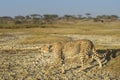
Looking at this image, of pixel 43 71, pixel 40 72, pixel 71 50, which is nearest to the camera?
pixel 40 72

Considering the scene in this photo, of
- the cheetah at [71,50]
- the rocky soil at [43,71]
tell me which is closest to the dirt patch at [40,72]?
the rocky soil at [43,71]

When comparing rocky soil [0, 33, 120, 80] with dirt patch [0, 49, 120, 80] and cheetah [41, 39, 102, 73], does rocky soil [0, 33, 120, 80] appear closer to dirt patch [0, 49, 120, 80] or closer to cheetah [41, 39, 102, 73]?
dirt patch [0, 49, 120, 80]

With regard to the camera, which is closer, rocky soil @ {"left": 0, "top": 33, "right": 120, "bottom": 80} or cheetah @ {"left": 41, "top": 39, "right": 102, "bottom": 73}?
rocky soil @ {"left": 0, "top": 33, "right": 120, "bottom": 80}

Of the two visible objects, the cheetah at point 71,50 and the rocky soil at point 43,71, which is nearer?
the rocky soil at point 43,71

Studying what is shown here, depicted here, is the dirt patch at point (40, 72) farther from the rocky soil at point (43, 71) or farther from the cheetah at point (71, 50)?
the cheetah at point (71, 50)

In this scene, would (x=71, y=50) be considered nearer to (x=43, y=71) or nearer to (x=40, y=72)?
(x=43, y=71)

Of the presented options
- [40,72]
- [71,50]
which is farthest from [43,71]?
[71,50]

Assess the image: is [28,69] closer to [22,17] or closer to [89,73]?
[89,73]

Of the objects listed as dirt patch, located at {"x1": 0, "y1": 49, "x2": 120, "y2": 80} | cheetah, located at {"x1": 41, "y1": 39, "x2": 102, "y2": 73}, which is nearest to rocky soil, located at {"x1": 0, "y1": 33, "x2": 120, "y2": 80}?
dirt patch, located at {"x1": 0, "y1": 49, "x2": 120, "y2": 80}

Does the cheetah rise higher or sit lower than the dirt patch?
higher

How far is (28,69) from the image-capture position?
680 inches

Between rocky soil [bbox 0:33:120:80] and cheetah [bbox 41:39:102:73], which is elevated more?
cheetah [bbox 41:39:102:73]

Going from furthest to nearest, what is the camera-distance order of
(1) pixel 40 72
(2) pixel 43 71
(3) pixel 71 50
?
(3) pixel 71 50 → (2) pixel 43 71 → (1) pixel 40 72

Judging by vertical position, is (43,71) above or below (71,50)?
below
